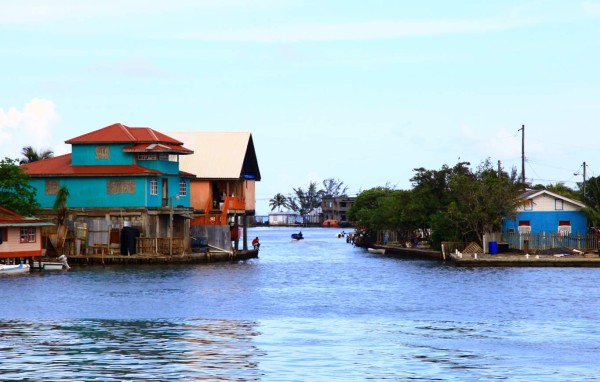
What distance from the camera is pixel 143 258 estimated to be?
81000 mm

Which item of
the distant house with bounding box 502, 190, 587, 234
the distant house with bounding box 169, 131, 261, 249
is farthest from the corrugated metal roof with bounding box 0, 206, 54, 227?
the distant house with bounding box 502, 190, 587, 234

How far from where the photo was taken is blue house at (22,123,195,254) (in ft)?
275

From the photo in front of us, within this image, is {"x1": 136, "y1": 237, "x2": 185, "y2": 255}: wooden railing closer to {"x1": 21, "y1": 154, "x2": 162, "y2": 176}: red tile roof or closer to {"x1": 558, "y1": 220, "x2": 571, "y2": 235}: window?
{"x1": 21, "y1": 154, "x2": 162, "y2": 176}: red tile roof

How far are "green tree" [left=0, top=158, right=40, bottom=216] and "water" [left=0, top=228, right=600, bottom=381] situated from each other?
8.42 metres

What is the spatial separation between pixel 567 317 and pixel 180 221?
49.4 meters

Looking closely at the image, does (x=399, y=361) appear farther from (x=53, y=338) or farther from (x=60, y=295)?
(x=60, y=295)

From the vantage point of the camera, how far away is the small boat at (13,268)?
70438mm

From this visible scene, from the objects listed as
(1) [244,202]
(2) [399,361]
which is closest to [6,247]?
(1) [244,202]

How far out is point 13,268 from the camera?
71312mm

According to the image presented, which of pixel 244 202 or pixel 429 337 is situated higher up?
pixel 244 202

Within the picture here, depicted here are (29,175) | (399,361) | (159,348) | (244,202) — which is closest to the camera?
(399,361)

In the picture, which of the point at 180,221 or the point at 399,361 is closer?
the point at 399,361

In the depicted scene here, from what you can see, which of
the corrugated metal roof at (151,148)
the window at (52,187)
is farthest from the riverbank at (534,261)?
the window at (52,187)

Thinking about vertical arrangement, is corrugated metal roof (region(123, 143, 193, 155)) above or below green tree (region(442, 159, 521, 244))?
above
